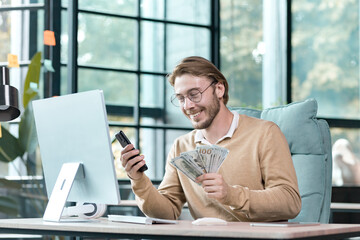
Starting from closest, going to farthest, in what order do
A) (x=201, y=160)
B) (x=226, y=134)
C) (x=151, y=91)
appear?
(x=201, y=160) < (x=226, y=134) < (x=151, y=91)

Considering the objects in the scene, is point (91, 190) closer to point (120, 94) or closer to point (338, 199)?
point (120, 94)

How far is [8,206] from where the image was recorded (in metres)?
3.36

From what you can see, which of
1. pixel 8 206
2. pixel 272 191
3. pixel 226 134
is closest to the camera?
pixel 272 191

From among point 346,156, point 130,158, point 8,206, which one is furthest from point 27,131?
point 346,156

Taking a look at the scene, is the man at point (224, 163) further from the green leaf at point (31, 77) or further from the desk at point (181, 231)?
the green leaf at point (31, 77)

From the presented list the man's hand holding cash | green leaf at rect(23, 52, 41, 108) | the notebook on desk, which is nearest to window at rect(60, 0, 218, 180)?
green leaf at rect(23, 52, 41, 108)

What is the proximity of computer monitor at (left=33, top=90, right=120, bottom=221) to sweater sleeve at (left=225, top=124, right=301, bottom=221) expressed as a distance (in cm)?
39

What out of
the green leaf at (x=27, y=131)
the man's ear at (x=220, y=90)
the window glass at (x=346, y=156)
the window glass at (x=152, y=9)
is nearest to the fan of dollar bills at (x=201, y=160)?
the man's ear at (x=220, y=90)

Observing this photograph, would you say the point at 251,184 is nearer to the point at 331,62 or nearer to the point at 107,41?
the point at 107,41

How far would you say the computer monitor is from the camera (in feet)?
5.66

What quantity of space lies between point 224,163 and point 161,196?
264 mm

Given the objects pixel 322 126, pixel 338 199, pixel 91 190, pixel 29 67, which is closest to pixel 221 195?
pixel 91 190

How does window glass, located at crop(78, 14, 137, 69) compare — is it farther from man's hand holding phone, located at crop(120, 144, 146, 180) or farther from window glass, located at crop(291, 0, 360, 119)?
man's hand holding phone, located at crop(120, 144, 146, 180)

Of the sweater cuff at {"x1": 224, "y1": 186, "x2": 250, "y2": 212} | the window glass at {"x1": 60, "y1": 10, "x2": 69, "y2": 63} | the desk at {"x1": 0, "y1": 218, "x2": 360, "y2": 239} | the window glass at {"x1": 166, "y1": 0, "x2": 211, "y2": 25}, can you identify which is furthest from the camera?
the window glass at {"x1": 166, "y1": 0, "x2": 211, "y2": 25}
